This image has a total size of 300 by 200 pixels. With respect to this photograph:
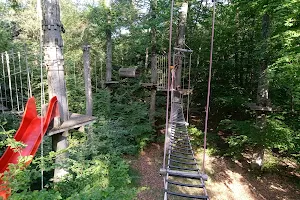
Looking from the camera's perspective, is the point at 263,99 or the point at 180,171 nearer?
the point at 180,171

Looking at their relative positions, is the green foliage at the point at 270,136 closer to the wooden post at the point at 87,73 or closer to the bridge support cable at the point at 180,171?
the bridge support cable at the point at 180,171

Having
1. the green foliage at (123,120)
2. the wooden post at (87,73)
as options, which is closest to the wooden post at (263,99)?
the green foliage at (123,120)

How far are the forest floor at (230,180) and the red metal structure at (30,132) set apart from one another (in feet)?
9.67

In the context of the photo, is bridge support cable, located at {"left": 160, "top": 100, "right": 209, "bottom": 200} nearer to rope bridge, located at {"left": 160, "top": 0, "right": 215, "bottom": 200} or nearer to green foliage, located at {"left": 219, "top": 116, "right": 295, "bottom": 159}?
rope bridge, located at {"left": 160, "top": 0, "right": 215, "bottom": 200}

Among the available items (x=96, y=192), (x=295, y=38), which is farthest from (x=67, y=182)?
(x=295, y=38)

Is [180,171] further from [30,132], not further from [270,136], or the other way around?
[270,136]

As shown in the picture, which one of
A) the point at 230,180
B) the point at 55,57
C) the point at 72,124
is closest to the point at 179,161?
the point at 72,124

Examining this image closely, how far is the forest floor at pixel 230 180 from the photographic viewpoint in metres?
5.46

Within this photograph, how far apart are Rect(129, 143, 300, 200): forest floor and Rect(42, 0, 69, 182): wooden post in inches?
115

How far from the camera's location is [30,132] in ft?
10.5

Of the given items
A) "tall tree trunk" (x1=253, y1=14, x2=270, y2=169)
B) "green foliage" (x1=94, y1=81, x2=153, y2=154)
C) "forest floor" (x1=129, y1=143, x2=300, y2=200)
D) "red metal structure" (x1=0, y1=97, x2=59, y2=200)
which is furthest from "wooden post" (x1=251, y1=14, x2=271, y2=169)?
"red metal structure" (x1=0, y1=97, x2=59, y2=200)

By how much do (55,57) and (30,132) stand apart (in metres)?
1.21

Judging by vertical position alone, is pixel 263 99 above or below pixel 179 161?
above

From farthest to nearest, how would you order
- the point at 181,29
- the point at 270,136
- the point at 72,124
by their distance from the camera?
the point at 181,29 → the point at 270,136 → the point at 72,124
